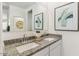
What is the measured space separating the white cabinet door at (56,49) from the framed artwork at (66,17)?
0.75 ft

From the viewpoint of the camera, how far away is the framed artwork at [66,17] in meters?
1.36

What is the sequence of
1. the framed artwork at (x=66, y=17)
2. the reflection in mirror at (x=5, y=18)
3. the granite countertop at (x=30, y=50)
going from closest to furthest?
the granite countertop at (x=30, y=50)
the reflection in mirror at (x=5, y=18)
the framed artwork at (x=66, y=17)

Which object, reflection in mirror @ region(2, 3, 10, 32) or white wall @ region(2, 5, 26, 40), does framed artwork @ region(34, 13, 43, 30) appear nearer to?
white wall @ region(2, 5, 26, 40)

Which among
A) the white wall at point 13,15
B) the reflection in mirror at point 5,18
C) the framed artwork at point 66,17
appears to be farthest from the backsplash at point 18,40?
the framed artwork at point 66,17

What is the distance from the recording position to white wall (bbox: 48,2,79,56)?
54.4 inches

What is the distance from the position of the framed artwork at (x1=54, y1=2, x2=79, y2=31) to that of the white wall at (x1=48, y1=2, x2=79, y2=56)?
5 cm

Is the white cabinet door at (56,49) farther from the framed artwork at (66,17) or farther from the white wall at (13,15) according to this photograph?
the white wall at (13,15)

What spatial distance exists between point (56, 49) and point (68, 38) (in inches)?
8.9

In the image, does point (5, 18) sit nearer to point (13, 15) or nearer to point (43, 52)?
point (13, 15)

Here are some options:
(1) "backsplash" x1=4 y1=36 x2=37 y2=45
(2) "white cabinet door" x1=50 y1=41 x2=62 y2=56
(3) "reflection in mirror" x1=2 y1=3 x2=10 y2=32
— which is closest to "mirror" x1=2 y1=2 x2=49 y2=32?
(3) "reflection in mirror" x1=2 y1=3 x2=10 y2=32

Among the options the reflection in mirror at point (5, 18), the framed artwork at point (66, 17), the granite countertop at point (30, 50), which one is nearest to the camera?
the granite countertop at point (30, 50)

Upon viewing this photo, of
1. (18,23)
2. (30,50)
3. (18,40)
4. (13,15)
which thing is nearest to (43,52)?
(30,50)

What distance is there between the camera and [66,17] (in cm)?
138

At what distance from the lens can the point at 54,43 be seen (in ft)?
4.58
